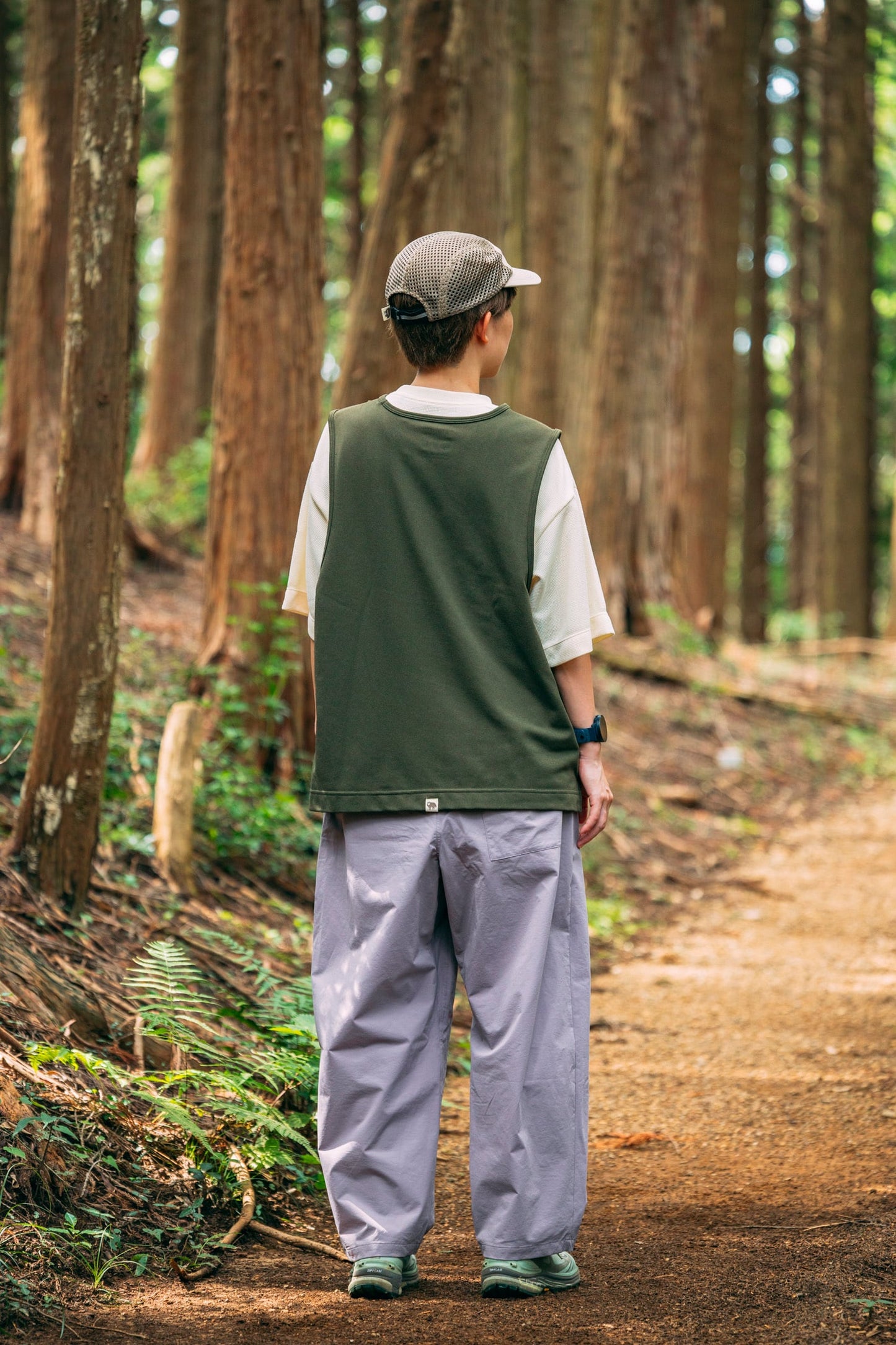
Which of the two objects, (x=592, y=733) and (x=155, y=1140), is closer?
(x=592, y=733)

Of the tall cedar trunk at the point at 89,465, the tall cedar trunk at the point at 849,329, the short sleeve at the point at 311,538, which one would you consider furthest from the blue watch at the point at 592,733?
the tall cedar trunk at the point at 849,329

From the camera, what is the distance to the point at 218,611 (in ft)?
22.2

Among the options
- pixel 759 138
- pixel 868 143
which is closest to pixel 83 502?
pixel 868 143

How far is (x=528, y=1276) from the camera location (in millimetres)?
2789

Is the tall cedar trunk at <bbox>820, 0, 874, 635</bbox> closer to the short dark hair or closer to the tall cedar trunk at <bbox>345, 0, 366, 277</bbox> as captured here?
the tall cedar trunk at <bbox>345, 0, 366, 277</bbox>

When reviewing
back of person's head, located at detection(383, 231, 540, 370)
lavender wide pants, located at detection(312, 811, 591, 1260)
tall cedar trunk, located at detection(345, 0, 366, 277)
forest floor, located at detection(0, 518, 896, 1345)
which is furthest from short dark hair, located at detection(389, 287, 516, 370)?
tall cedar trunk, located at detection(345, 0, 366, 277)

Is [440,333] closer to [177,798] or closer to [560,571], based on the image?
[560,571]

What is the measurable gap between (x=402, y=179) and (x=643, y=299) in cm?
526

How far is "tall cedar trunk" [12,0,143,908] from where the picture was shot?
164 inches

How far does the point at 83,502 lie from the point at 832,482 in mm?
15389

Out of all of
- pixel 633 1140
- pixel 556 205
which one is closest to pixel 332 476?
pixel 633 1140

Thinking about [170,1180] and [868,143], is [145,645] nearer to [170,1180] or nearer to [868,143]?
[170,1180]

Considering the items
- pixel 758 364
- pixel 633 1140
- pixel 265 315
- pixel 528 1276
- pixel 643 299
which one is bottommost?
pixel 633 1140

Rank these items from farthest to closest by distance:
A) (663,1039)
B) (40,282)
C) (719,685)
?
(719,685), (40,282), (663,1039)
